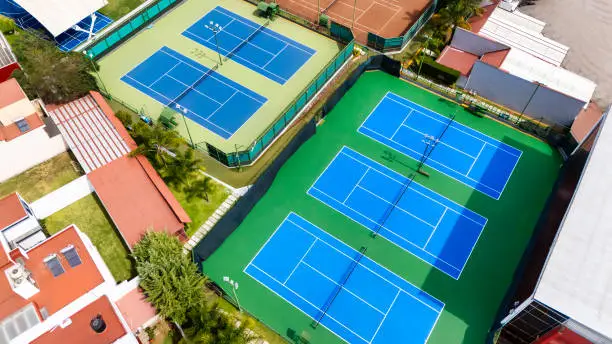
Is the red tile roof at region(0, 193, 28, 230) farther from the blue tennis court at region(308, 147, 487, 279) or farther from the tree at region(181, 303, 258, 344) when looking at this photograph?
the blue tennis court at region(308, 147, 487, 279)

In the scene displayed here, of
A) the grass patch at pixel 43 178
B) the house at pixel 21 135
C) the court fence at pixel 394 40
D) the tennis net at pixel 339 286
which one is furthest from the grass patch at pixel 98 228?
the court fence at pixel 394 40

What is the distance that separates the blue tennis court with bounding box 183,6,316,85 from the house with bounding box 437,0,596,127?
14343 mm

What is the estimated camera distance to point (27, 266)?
83.4ft

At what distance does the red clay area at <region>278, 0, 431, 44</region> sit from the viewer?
46344 millimetres

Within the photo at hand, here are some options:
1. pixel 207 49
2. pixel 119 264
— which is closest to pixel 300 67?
pixel 207 49

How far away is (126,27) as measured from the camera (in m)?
43.8

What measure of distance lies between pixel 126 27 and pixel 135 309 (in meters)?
29.0

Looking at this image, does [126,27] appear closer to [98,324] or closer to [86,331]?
[98,324]

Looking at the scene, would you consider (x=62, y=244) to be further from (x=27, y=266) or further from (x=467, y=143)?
(x=467, y=143)

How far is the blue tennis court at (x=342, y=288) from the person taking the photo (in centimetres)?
2828

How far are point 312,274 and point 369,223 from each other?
5.85 metres

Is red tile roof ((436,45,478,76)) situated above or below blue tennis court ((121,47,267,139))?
above

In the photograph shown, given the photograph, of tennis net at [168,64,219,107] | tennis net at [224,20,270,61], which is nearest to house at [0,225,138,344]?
tennis net at [168,64,219,107]

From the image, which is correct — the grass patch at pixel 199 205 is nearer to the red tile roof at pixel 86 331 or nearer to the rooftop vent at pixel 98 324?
the red tile roof at pixel 86 331
